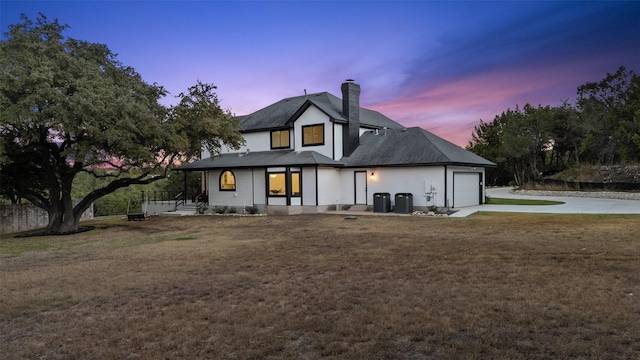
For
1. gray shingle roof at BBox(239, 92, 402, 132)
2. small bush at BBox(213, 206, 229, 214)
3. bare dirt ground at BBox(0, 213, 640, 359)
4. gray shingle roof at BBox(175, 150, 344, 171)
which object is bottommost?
bare dirt ground at BBox(0, 213, 640, 359)

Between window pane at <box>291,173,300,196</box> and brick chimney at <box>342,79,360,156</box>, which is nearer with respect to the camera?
window pane at <box>291,173,300,196</box>

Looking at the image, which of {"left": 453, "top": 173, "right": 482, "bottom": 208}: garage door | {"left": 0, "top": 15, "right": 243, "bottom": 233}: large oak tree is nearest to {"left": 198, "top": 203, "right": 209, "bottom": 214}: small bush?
{"left": 0, "top": 15, "right": 243, "bottom": 233}: large oak tree

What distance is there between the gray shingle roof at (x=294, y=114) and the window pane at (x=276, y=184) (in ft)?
11.4

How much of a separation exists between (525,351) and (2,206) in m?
23.3

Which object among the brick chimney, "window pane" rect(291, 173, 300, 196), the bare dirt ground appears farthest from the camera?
the brick chimney

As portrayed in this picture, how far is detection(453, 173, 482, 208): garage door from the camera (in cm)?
2262

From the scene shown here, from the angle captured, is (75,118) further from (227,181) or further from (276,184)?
(227,181)

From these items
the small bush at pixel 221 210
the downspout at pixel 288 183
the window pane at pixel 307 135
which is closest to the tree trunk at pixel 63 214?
the small bush at pixel 221 210

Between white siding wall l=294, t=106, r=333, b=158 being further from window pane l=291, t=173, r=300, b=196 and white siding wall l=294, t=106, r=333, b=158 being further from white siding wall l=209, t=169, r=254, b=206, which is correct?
white siding wall l=209, t=169, r=254, b=206

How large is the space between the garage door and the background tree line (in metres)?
14.9

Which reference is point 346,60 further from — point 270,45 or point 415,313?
point 415,313

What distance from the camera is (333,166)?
23.8m

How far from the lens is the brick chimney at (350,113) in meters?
25.1

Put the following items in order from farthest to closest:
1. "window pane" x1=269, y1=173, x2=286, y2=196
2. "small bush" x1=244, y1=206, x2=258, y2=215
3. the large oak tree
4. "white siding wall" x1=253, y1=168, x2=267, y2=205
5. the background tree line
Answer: the background tree line → "white siding wall" x1=253, y1=168, x2=267, y2=205 → "window pane" x1=269, y1=173, x2=286, y2=196 → "small bush" x1=244, y1=206, x2=258, y2=215 → the large oak tree
